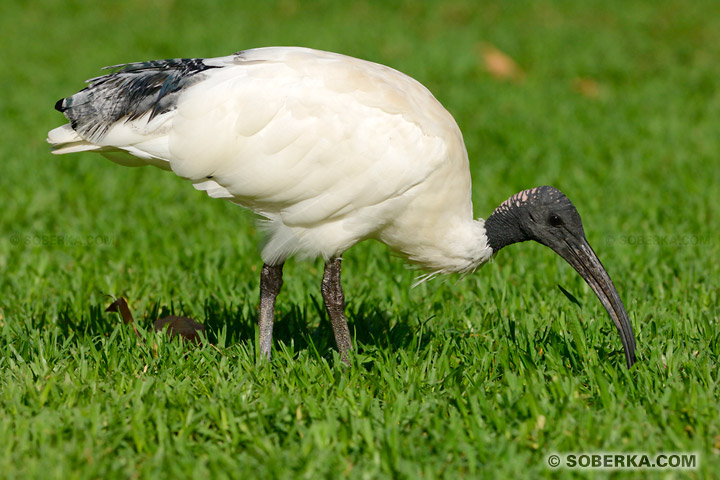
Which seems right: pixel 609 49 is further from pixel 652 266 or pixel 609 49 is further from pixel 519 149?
pixel 652 266

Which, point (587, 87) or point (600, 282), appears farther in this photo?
point (587, 87)

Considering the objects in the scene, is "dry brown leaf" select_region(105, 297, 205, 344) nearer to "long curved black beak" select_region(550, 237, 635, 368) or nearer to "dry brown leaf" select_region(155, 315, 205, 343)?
"dry brown leaf" select_region(155, 315, 205, 343)

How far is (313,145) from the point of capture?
12.0ft

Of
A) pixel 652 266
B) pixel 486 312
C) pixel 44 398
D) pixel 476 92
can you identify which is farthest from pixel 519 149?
pixel 44 398

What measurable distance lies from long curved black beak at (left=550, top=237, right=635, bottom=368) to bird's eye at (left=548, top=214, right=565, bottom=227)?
87mm

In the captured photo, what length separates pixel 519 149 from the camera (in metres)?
8.03

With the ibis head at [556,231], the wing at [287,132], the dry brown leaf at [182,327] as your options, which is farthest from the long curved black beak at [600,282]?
the dry brown leaf at [182,327]

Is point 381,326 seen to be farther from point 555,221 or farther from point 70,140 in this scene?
point 70,140

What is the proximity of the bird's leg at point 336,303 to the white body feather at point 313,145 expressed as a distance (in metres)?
0.20

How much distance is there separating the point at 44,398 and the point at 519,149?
564cm
